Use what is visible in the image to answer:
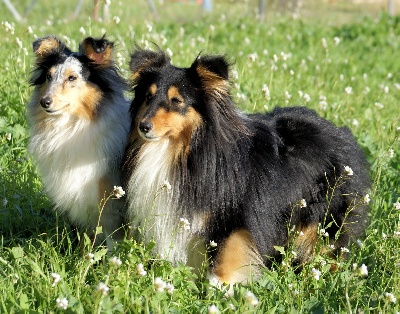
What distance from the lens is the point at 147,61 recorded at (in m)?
4.21

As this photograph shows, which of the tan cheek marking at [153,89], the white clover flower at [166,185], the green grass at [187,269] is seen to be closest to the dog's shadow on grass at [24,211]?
the green grass at [187,269]

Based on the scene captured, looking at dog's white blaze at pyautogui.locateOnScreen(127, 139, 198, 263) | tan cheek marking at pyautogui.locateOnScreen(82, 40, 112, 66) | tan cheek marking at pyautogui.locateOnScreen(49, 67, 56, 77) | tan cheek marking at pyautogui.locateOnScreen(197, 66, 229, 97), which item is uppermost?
tan cheek marking at pyautogui.locateOnScreen(82, 40, 112, 66)

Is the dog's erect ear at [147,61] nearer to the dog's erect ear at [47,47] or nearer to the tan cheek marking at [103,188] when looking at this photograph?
the dog's erect ear at [47,47]

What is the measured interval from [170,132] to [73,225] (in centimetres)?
118

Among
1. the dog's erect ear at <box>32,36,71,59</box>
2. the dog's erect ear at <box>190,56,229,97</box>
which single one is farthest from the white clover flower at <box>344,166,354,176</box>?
the dog's erect ear at <box>32,36,71,59</box>

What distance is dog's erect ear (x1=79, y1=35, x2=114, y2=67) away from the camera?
4.43 metres

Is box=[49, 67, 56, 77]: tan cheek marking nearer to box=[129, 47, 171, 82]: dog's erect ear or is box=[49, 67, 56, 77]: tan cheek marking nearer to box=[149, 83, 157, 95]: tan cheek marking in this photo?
box=[129, 47, 171, 82]: dog's erect ear

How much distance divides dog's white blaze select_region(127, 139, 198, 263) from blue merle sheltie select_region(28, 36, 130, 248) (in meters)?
0.23

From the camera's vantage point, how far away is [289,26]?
39.9 feet

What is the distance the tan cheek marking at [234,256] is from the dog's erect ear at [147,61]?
1.22 metres

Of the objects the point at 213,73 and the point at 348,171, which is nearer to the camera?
the point at 213,73

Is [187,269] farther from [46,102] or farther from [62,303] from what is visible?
[46,102]

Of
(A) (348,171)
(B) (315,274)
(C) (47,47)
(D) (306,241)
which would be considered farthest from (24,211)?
(A) (348,171)

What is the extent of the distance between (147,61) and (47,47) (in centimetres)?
83
